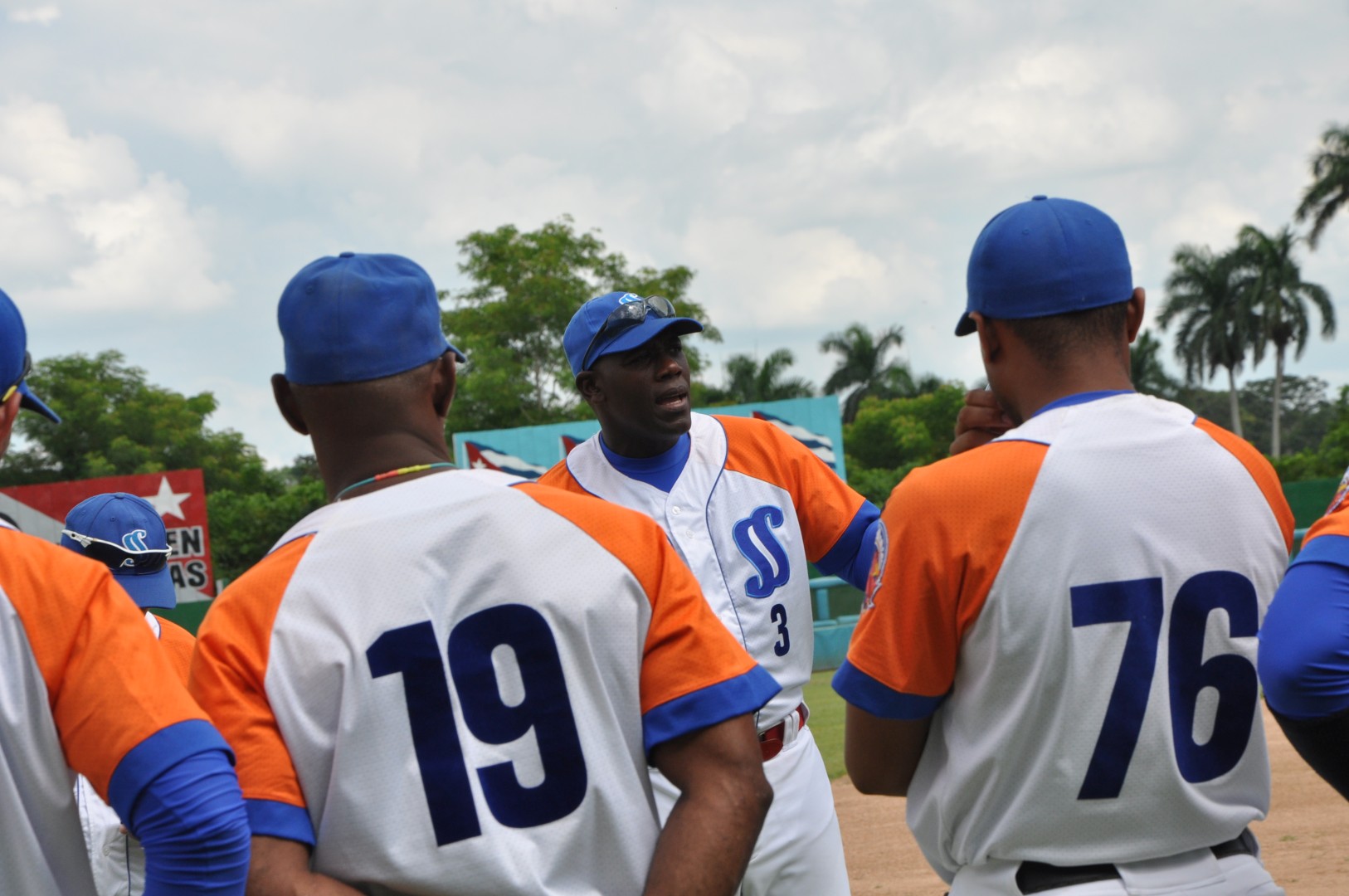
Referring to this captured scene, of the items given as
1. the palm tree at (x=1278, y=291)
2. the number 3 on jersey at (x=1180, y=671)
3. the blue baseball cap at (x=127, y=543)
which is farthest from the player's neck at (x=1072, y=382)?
the palm tree at (x=1278, y=291)

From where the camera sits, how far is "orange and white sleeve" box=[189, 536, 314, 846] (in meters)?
1.87

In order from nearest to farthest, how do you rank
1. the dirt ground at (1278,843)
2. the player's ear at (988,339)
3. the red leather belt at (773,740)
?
the player's ear at (988,339), the red leather belt at (773,740), the dirt ground at (1278,843)

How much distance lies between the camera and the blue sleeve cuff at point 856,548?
13.8ft

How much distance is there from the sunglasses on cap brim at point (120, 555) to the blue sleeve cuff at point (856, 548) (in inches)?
84.2

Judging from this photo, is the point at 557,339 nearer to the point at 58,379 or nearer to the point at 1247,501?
the point at 58,379

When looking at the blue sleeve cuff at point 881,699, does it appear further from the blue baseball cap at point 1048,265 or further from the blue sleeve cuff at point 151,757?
the blue sleeve cuff at point 151,757

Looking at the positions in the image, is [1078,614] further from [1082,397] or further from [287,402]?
[287,402]

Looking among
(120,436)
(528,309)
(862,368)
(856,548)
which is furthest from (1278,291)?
(856,548)

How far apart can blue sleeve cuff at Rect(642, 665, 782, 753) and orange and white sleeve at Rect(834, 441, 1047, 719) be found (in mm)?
359

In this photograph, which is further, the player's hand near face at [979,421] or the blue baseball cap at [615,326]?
the blue baseball cap at [615,326]

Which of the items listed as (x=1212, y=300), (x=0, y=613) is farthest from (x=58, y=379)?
(x=0, y=613)

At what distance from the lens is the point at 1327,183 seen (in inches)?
1738

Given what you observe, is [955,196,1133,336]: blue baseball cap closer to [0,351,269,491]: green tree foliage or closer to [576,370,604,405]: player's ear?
[576,370,604,405]: player's ear

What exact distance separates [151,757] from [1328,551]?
176 cm
